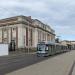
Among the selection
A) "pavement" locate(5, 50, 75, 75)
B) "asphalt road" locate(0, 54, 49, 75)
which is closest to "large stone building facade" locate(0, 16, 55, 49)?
"asphalt road" locate(0, 54, 49, 75)

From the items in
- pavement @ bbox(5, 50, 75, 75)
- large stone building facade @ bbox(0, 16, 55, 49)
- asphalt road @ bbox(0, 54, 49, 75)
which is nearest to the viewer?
pavement @ bbox(5, 50, 75, 75)

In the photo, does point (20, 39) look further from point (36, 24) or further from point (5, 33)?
point (36, 24)

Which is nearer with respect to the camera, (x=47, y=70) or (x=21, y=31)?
(x=47, y=70)

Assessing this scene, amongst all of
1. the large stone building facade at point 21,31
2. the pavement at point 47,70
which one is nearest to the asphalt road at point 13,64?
the pavement at point 47,70

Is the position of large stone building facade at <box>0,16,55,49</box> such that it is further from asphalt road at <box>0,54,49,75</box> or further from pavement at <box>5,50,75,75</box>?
pavement at <box>5,50,75,75</box>

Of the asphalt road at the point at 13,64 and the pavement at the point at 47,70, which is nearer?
the pavement at the point at 47,70

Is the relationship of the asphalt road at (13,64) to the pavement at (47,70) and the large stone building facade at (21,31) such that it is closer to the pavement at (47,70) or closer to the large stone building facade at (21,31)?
the pavement at (47,70)

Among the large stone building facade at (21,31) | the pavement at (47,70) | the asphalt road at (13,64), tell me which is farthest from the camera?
the large stone building facade at (21,31)

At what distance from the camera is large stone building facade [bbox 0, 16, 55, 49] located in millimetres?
95750

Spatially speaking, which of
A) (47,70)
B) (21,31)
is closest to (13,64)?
(47,70)

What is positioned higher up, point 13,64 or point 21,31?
point 21,31

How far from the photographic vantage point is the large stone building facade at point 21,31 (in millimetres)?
95750

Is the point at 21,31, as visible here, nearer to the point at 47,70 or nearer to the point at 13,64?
the point at 13,64

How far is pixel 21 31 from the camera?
95.3 m
